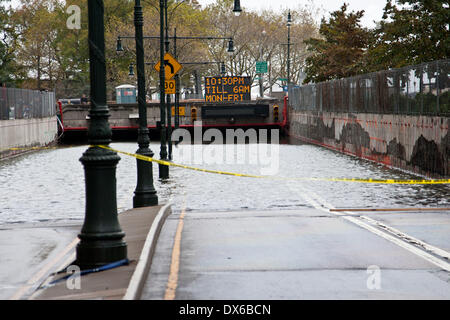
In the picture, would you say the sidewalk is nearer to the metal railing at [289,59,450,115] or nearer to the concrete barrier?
the metal railing at [289,59,450,115]

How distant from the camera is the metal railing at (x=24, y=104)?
3675cm

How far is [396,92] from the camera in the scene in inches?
1031

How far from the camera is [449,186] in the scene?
1944cm

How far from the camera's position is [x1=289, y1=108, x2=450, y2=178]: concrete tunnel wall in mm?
20875

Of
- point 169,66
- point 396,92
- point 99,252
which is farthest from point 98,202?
point 396,92

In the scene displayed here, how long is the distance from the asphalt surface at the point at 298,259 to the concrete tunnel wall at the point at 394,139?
754 centimetres

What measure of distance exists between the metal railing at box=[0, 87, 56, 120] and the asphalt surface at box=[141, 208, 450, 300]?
82.4 ft

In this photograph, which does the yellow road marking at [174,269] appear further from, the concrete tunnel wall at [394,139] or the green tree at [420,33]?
the green tree at [420,33]

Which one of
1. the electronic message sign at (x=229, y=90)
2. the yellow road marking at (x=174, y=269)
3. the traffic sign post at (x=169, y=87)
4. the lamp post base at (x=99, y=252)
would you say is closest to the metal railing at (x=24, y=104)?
the traffic sign post at (x=169, y=87)

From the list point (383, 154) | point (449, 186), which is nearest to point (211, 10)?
point (383, 154)

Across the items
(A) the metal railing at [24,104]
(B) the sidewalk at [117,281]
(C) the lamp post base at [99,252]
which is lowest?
(B) the sidewalk at [117,281]

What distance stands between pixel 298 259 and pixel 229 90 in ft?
176

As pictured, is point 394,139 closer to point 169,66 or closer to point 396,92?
point 396,92
